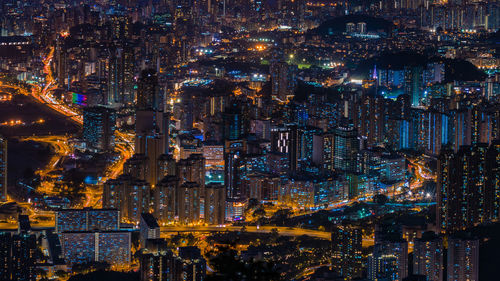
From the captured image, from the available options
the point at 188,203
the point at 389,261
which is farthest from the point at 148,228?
the point at 389,261

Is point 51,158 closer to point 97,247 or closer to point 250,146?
point 250,146

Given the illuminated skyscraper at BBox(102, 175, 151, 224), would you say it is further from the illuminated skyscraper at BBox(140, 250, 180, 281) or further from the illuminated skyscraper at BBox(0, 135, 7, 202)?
the illuminated skyscraper at BBox(140, 250, 180, 281)

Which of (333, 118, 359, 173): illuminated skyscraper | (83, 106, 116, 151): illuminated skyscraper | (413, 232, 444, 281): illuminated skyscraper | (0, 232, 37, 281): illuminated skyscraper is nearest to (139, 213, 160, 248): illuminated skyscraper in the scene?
(0, 232, 37, 281): illuminated skyscraper

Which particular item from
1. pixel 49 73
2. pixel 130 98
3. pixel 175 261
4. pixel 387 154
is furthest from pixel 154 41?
pixel 175 261

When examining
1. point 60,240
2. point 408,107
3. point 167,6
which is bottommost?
point 60,240

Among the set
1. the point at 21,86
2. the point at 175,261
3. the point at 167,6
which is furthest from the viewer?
the point at 167,6

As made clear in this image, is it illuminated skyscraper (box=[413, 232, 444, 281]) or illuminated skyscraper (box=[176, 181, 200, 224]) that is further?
illuminated skyscraper (box=[176, 181, 200, 224])

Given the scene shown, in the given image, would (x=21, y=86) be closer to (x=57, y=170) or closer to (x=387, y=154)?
(x=57, y=170)

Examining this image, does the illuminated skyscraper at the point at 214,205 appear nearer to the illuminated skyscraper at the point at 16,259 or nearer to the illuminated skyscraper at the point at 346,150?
the illuminated skyscraper at the point at 346,150
